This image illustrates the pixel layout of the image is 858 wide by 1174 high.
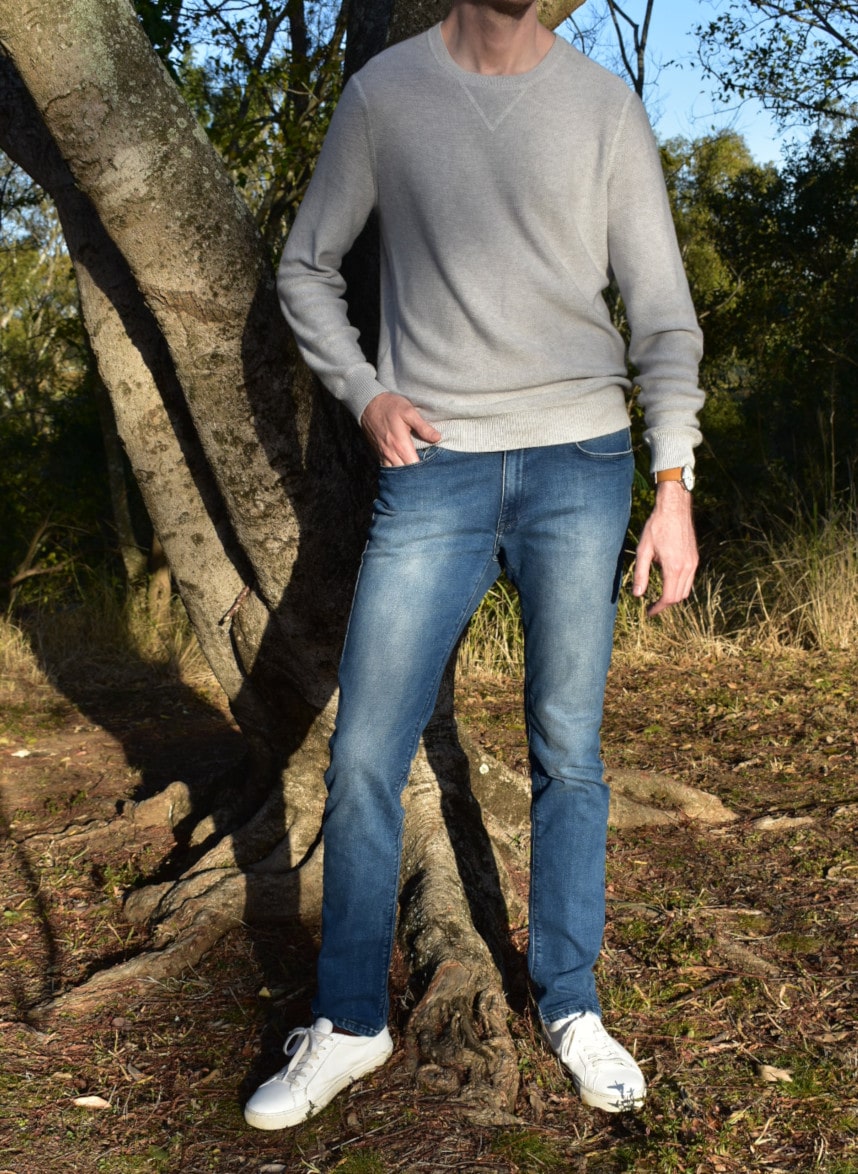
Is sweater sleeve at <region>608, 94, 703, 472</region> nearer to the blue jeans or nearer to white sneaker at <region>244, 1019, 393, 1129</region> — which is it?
the blue jeans

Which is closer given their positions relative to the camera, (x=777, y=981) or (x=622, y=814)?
(x=777, y=981)

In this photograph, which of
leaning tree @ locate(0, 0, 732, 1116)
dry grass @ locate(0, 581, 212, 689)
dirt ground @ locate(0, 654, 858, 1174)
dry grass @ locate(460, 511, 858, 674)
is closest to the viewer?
dirt ground @ locate(0, 654, 858, 1174)

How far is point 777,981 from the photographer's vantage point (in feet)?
9.25

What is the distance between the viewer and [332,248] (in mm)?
2283

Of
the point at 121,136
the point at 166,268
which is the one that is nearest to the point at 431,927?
the point at 166,268

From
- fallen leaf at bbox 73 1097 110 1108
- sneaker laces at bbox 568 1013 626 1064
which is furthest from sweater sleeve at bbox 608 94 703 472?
fallen leaf at bbox 73 1097 110 1108

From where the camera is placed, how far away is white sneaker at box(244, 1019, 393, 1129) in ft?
7.27

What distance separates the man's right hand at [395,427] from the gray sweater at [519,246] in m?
0.04

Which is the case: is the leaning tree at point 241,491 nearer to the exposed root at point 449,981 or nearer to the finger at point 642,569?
the exposed root at point 449,981

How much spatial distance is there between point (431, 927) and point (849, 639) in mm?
4146

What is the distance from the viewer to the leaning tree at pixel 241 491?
100 inches

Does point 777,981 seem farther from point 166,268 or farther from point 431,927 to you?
point 166,268

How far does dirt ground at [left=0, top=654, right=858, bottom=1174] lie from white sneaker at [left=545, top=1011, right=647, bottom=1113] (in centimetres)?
4

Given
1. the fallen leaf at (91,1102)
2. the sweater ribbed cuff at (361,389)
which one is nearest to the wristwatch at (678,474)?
the sweater ribbed cuff at (361,389)
